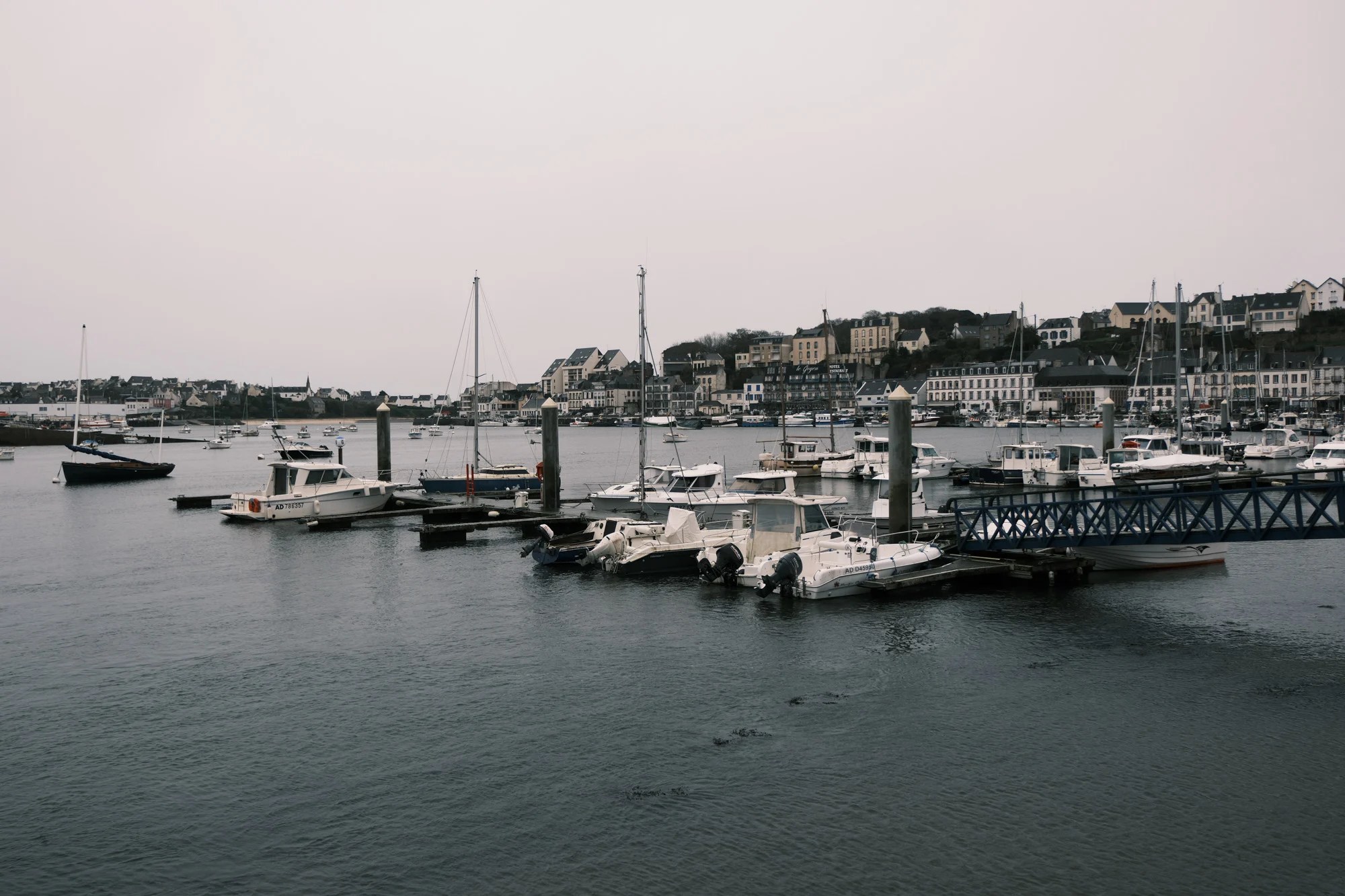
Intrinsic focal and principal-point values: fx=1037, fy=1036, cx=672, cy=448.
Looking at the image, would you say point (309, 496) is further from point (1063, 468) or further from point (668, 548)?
point (1063, 468)

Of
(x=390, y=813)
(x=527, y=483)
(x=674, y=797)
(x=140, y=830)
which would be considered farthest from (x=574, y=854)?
(x=527, y=483)

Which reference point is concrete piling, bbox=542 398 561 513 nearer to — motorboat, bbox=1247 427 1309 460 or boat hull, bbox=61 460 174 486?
motorboat, bbox=1247 427 1309 460

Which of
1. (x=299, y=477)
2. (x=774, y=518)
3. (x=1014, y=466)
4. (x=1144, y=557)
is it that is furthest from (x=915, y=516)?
(x=299, y=477)

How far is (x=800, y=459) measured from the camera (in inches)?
3204

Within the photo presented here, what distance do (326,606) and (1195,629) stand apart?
24054mm

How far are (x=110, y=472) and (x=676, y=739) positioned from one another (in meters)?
81.3

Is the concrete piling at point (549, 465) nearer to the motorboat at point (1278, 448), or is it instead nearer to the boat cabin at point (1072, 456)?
the boat cabin at point (1072, 456)

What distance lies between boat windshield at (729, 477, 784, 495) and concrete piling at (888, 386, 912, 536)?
593 centimetres

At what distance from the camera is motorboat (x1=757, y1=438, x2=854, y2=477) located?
7881cm

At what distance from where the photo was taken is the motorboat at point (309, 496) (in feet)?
167

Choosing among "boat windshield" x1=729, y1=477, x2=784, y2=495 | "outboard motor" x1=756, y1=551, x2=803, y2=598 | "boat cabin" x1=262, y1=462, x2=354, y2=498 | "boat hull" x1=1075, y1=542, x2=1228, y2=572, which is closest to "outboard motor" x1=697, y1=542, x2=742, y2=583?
"outboard motor" x1=756, y1=551, x2=803, y2=598

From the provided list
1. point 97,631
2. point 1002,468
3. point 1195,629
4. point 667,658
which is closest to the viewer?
point 667,658

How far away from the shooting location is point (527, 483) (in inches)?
2406

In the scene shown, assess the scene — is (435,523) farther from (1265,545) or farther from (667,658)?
(1265,545)
